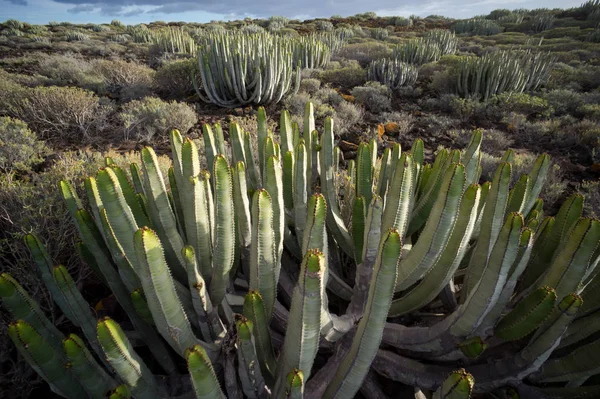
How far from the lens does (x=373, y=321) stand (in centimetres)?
131

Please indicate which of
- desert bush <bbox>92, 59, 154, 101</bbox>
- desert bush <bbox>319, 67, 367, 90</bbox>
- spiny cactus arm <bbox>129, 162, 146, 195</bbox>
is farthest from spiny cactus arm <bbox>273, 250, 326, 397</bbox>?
desert bush <bbox>319, 67, 367, 90</bbox>

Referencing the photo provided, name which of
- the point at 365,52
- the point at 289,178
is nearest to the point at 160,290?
the point at 289,178

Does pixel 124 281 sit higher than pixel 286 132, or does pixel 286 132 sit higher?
pixel 286 132

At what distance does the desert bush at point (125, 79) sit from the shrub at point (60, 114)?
1.96m

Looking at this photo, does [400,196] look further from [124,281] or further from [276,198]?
[124,281]

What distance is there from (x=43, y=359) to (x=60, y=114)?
19.2ft

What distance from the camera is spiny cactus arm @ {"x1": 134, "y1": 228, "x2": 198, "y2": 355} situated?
124 centimetres

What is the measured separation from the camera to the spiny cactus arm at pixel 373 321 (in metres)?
1.25

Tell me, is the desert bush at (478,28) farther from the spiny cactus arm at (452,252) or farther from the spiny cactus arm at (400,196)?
the spiny cactus arm at (452,252)

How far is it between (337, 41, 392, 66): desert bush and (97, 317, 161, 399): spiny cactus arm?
521 inches

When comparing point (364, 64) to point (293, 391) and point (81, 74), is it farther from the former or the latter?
point (293, 391)

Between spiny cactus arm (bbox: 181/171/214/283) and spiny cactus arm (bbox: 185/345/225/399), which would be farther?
spiny cactus arm (bbox: 181/171/214/283)

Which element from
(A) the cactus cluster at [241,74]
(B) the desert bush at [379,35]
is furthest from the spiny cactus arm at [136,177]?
(B) the desert bush at [379,35]

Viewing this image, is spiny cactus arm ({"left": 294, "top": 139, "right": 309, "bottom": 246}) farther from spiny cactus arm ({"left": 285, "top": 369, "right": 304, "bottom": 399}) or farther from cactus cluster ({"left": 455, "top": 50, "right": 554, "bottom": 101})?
cactus cluster ({"left": 455, "top": 50, "right": 554, "bottom": 101})
